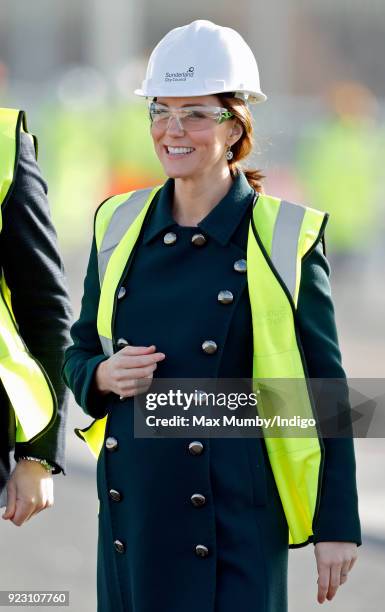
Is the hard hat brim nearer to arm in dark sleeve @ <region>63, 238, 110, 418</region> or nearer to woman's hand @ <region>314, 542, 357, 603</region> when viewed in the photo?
arm in dark sleeve @ <region>63, 238, 110, 418</region>

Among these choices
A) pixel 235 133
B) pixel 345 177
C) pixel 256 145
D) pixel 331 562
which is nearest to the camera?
pixel 331 562

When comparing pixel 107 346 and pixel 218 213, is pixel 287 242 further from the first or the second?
pixel 107 346

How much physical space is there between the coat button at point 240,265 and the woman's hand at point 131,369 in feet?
0.82

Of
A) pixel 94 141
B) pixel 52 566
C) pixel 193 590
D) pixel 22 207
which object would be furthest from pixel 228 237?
pixel 94 141

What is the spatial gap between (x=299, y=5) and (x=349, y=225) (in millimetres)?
12429

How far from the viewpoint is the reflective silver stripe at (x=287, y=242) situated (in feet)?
10.6

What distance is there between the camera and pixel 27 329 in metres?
3.55

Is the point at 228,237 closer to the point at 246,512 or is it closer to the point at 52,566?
the point at 246,512

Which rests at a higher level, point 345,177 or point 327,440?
point 345,177

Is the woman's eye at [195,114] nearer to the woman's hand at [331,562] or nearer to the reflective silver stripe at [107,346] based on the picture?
the reflective silver stripe at [107,346]

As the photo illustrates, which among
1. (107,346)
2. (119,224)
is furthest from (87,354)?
(119,224)

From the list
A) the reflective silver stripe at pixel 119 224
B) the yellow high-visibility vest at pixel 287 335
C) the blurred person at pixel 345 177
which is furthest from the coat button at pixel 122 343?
the blurred person at pixel 345 177

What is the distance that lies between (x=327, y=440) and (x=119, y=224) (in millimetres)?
713

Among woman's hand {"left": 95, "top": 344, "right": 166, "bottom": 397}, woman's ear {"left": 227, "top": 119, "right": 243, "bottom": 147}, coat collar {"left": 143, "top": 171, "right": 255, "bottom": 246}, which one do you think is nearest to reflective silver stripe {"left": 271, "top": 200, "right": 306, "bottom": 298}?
coat collar {"left": 143, "top": 171, "right": 255, "bottom": 246}
